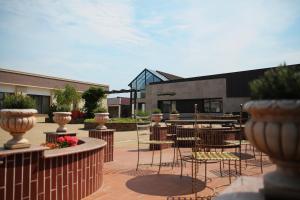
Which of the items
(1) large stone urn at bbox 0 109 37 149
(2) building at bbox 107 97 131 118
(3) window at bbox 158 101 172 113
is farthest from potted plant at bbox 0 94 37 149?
(2) building at bbox 107 97 131 118

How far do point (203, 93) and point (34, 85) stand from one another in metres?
18.7

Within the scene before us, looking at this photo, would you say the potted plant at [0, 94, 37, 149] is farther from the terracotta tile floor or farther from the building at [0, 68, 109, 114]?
the building at [0, 68, 109, 114]

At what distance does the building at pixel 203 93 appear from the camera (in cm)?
2634

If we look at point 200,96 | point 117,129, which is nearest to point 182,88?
point 200,96

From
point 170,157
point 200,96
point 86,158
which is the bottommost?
point 170,157

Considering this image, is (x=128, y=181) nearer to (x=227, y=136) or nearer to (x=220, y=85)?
(x=227, y=136)

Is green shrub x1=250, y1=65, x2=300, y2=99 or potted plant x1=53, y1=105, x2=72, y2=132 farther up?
green shrub x1=250, y1=65, x2=300, y2=99

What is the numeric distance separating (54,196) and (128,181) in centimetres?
160

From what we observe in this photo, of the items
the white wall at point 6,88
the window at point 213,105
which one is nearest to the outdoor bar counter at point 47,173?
the window at point 213,105

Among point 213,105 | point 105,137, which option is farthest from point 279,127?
point 213,105

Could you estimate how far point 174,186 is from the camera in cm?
415

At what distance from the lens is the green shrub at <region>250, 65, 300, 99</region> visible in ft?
4.83

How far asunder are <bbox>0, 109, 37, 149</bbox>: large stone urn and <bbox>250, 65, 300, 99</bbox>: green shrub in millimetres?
2250

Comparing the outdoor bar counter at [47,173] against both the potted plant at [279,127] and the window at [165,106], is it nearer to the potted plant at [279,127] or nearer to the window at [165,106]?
the potted plant at [279,127]
